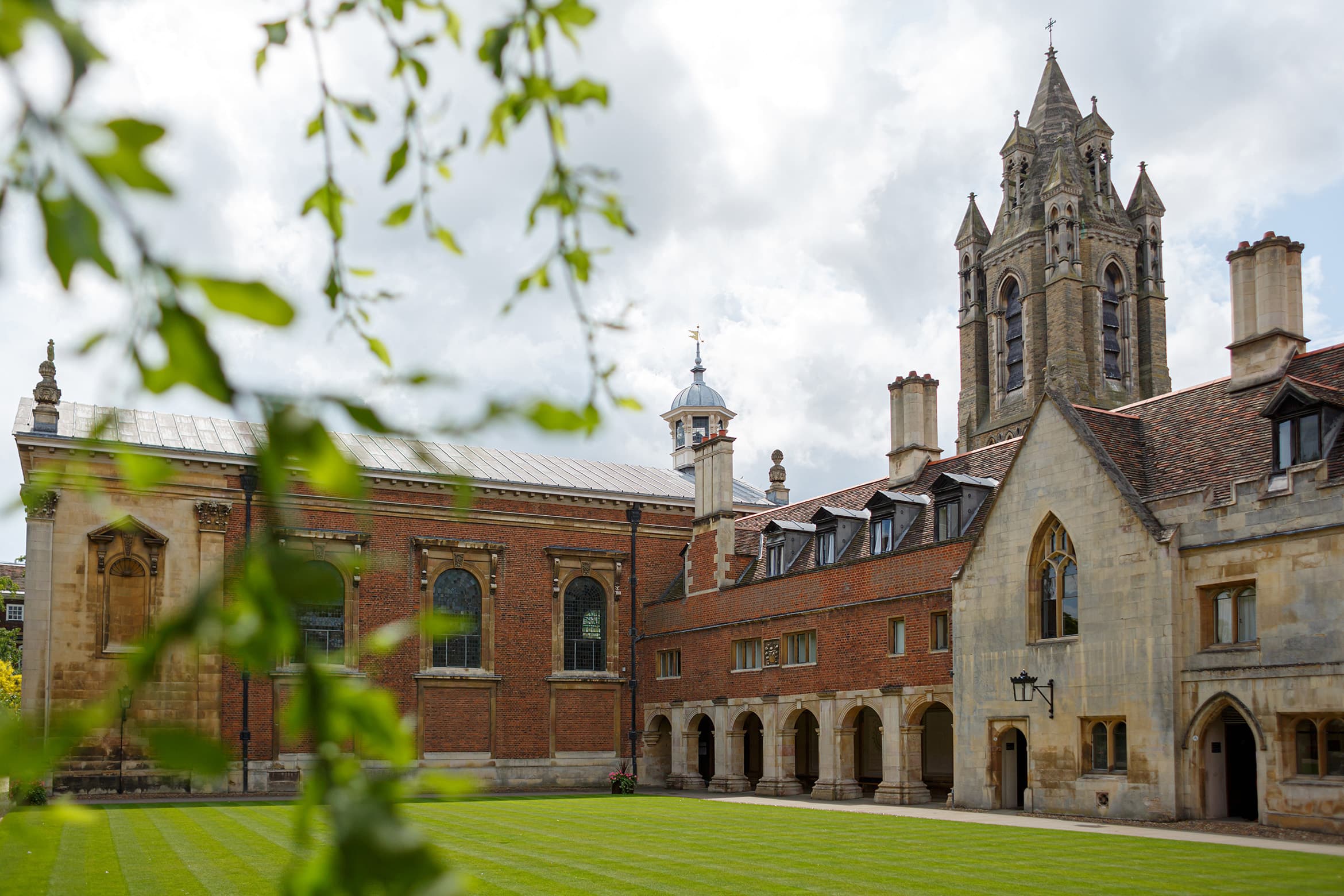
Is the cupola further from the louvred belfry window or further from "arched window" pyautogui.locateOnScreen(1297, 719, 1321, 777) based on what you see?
"arched window" pyautogui.locateOnScreen(1297, 719, 1321, 777)

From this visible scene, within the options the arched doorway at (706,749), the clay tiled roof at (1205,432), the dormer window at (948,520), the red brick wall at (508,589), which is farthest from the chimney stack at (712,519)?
the clay tiled roof at (1205,432)

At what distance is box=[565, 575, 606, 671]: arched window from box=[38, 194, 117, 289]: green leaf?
37511mm

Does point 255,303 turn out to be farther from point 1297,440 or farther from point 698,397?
point 698,397

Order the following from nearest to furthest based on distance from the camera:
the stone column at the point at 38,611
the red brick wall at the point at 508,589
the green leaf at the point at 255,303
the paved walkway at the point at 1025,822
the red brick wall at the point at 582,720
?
the green leaf at the point at 255,303
the paved walkway at the point at 1025,822
the stone column at the point at 38,611
the red brick wall at the point at 508,589
the red brick wall at the point at 582,720

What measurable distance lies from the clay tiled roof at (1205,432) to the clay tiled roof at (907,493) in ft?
7.06

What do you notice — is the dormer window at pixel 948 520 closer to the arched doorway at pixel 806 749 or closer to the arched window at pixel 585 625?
the arched doorway at pixel 806 749

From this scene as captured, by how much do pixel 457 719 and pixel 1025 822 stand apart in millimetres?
19630

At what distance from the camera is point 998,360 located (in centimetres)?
5969

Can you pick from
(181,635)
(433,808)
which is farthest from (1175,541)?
(181,635)

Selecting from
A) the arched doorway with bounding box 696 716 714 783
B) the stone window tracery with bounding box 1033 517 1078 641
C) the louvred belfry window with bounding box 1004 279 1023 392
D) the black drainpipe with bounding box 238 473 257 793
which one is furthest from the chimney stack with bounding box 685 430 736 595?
the louvred belfry window with bounding box 1004 279 1023 392

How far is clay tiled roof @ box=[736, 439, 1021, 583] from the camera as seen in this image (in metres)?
28.7

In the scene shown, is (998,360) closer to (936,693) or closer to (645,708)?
(645,708)

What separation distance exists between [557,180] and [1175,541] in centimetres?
1976

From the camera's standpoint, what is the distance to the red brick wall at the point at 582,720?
37594 millimetres
